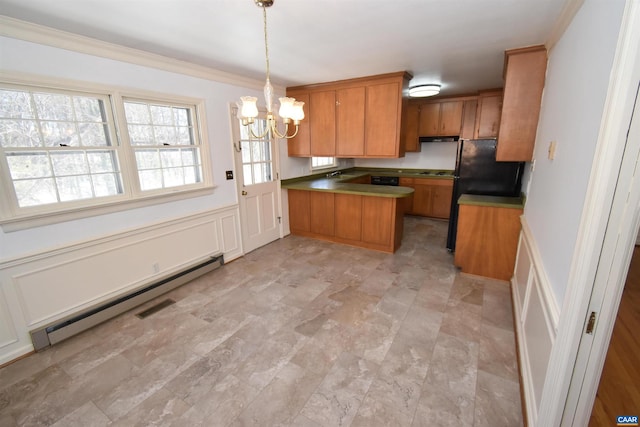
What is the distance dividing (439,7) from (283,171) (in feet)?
10.3

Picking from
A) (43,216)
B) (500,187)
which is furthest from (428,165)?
(43,216)

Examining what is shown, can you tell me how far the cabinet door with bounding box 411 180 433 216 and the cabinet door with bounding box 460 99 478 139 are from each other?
118 centimetres

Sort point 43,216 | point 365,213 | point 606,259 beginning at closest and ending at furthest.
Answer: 1. point 606,259
2. point 43,216
3. point 365,213

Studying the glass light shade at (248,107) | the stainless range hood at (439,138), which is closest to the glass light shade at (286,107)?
the glass light shade at (248,107)

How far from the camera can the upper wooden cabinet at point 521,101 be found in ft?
8.43

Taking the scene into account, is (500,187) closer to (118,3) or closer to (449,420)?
(449,420)

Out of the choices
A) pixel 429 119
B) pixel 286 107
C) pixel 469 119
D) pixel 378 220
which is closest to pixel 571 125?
pixel 286 107

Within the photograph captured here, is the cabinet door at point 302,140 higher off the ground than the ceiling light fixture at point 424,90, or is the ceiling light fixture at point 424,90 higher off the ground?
the ceiling light fixture at point 424,90

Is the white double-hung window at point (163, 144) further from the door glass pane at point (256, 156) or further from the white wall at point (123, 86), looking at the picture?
the door glass pane at point (256, 156)

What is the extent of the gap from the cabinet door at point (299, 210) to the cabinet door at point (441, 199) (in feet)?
8.84

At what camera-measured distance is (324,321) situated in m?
2.46

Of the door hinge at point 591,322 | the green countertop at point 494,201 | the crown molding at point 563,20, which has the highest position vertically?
the crown molding at point 563,20

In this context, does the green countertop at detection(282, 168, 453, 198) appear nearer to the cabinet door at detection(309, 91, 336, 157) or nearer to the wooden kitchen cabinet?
the cabinet door at detection(309, 91, 336, 157)

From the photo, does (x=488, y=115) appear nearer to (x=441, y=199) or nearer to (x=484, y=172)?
(x=441, y=199)
